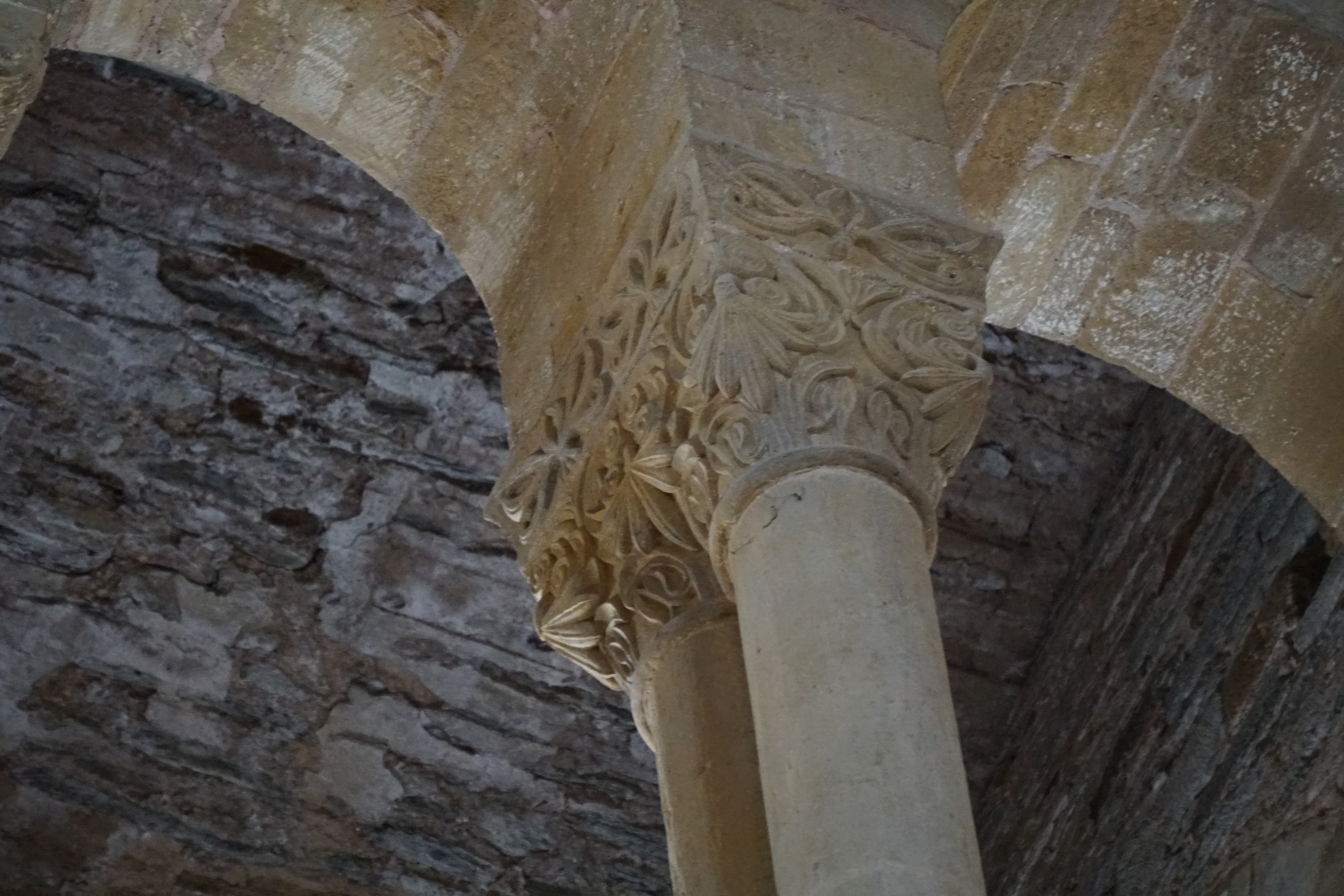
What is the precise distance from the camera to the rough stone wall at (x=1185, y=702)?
445 centimetres

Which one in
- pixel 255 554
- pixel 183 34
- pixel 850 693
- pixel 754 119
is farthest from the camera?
pixel 255 554

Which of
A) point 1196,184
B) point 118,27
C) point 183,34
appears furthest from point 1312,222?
point 118,27

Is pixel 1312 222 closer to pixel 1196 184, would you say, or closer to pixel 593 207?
pixel 1196 184

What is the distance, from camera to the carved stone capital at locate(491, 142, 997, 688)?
2.79 m

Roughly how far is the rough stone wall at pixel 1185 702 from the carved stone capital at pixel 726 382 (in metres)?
1.90

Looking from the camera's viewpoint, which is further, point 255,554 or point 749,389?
point 255,554

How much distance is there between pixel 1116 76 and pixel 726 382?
1.46 meters

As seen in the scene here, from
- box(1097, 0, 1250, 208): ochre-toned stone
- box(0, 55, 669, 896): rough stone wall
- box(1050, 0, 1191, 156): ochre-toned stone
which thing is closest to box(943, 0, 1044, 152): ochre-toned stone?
box(1050, 0, 1191, 156): ochre-toned stone

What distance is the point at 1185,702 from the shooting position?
5.05 m

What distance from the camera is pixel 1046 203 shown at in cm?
386

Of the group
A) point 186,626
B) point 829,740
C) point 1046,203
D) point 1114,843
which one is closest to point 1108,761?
point 1114,843

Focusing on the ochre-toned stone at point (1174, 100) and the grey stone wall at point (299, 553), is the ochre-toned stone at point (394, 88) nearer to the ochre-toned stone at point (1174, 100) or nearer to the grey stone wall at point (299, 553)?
the ochre-toned stone at point (1174, 100)

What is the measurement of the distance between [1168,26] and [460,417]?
113 inches

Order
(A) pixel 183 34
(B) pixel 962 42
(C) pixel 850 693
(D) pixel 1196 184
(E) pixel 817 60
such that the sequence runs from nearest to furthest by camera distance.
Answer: (C) pixel 850 693 < (E) pixel 817 60 < (A) pixel 183 34 < (B) pixel 962 42 < (D) pixel 1196 184
